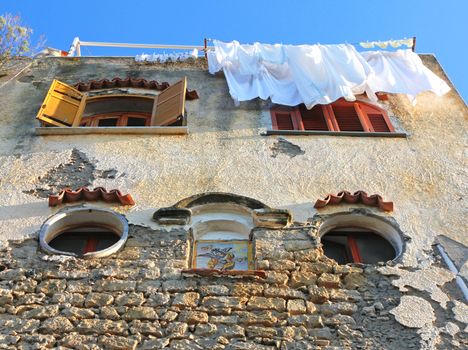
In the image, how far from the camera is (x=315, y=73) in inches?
390

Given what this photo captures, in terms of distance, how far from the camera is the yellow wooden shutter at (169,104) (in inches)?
365

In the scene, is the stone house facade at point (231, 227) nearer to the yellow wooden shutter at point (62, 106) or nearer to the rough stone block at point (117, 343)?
the rough stone block at point (117, 343)

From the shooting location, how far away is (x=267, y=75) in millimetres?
10188

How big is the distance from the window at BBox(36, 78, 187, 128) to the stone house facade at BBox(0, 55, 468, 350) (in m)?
0.22

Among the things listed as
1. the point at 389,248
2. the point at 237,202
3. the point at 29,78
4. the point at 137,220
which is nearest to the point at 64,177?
the point at 137,220


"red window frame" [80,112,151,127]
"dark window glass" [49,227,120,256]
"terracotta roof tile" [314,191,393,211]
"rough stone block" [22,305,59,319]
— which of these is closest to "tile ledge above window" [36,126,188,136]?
"red window frame" [80,112,151,127]

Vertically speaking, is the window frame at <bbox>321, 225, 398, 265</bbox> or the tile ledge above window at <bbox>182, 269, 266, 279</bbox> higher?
the window frame at <bbox>321, 225, 398, 265</bbox>

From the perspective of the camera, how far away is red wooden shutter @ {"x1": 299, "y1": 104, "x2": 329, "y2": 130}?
9461 millimetres

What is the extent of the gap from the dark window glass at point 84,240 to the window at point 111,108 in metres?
2.19

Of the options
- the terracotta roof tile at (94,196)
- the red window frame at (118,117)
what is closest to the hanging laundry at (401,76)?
Answer: the red window frame at (118,117)

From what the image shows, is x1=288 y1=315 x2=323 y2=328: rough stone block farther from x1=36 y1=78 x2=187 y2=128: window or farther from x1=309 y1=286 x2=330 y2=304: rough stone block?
x1=36 y1=78 x2=187 y2=128: window

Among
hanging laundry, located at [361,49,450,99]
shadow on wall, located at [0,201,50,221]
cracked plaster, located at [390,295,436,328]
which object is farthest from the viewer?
hanging laundry, located at [361,49,450,99]

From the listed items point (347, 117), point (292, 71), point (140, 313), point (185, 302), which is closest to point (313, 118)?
point (347, 117)

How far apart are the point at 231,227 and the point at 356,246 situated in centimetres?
129
